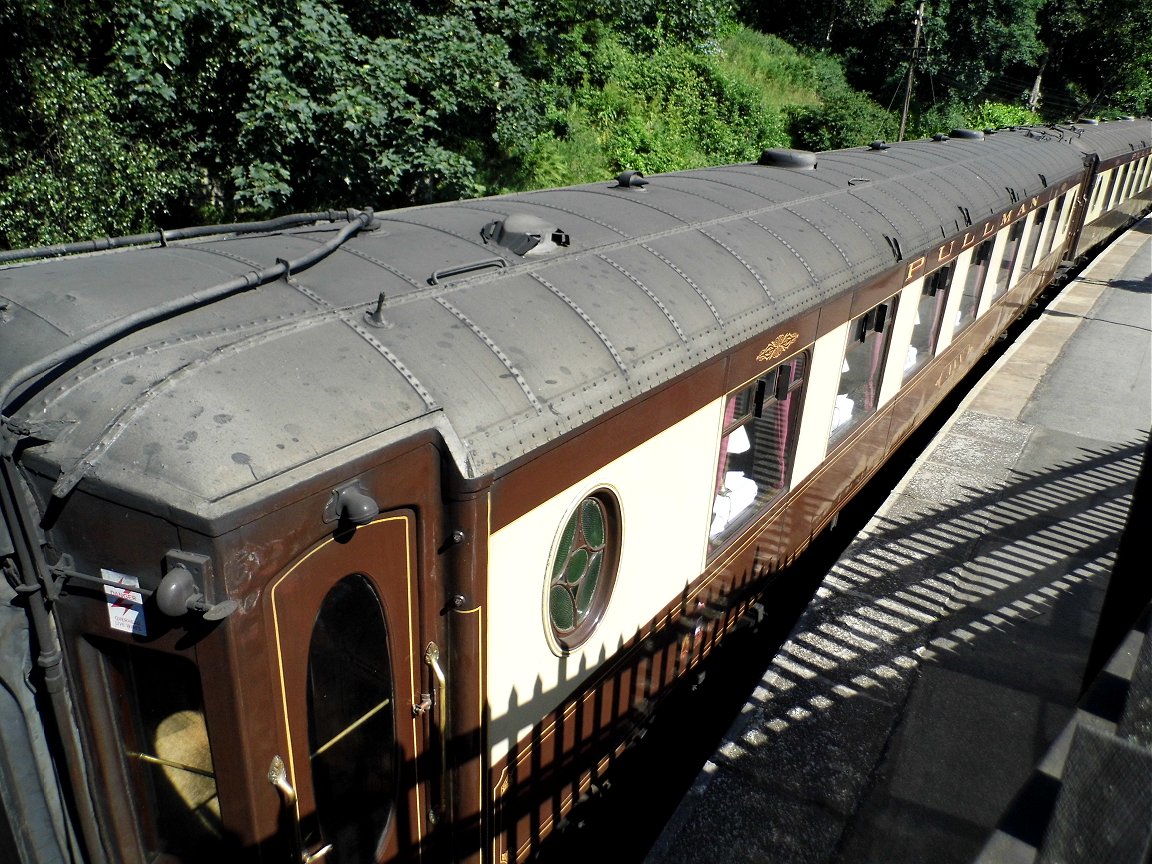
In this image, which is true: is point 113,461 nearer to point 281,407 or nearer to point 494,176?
point 281,407

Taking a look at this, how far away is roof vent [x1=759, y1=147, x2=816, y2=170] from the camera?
25.2 feet

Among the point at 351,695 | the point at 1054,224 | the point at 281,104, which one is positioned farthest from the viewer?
the point at 1054,224

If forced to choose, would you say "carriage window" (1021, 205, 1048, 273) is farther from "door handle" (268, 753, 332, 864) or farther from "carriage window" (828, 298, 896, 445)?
"door handle" (268, 753, 332, 864)

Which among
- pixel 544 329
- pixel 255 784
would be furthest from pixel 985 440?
pixel 255 784

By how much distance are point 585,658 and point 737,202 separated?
3374 mm

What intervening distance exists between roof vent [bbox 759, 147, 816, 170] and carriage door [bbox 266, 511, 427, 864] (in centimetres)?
601

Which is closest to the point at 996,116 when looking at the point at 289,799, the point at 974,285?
the point at 974,285

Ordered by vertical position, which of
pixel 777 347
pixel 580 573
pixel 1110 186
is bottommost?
pixel 1110 186

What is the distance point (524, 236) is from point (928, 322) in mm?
6084

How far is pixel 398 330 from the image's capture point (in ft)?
10.7

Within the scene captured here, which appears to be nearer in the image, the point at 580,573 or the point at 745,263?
the point at 580,573

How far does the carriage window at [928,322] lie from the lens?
8.34 m

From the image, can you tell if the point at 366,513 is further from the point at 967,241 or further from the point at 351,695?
the point at 967,241

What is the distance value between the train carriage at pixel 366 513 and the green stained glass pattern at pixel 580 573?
0.07 ft
